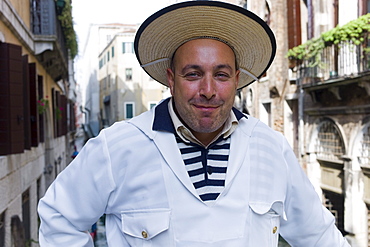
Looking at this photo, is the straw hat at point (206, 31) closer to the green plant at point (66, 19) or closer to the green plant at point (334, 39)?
the green plant at point (334, 39)

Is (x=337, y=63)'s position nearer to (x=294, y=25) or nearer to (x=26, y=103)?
(x=294, y=25)

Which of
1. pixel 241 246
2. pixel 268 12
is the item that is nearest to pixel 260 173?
pixel 241 246

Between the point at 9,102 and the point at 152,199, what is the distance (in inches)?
161

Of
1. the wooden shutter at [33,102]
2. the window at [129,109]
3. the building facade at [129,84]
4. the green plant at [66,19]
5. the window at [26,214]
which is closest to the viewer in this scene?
the wooden shutter at [33,102]

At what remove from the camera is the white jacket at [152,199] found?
1.22m

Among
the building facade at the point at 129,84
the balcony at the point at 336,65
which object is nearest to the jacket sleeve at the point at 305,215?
the balcony at the point at 336,65

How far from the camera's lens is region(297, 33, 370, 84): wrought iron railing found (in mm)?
7382

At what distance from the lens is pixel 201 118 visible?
1.33 meters

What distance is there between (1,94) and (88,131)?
38.5 meters

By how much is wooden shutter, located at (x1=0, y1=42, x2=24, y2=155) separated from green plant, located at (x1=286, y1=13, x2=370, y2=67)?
5.41 metres

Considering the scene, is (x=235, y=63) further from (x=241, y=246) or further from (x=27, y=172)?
(x=27, y=172)

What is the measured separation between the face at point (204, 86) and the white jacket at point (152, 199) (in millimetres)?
100

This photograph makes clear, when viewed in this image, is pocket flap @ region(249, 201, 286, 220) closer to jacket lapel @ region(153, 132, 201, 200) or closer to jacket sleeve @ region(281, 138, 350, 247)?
jacket sleeve @ region(281, 138, 350, 247)

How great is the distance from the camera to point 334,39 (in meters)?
8.04
